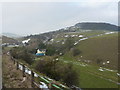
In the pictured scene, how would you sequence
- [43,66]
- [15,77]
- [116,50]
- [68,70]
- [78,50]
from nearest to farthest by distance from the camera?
1. [15,77]
2. [68,70]
3. [43,66]
4. [116,50]
5. [78,50]

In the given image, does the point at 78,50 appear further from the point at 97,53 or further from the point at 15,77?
the point at 15,77

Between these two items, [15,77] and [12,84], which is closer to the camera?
[12,84]

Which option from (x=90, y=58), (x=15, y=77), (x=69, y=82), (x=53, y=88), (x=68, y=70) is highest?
(x=15, y=77)

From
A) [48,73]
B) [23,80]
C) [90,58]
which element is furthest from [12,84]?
[90,58]

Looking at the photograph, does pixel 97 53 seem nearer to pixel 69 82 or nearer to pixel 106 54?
pixel 106 54

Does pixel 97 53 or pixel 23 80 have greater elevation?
pixel 23 80

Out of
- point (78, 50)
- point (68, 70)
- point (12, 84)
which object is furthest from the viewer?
point (78, 50)

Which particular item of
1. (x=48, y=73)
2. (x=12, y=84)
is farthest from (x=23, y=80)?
(x=48, y=73)

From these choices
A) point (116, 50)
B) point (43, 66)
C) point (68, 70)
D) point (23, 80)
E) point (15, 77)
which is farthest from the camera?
Answer: point (116, 50)

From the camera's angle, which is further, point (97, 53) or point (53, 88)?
point (97, 53)

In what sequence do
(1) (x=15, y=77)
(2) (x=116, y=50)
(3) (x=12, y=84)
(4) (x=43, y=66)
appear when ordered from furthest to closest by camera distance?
(2) (x=116, y=50) < (4) (x=43, y=66) < (1) (x=15, y=77) < (3) (x=12, y=84)
